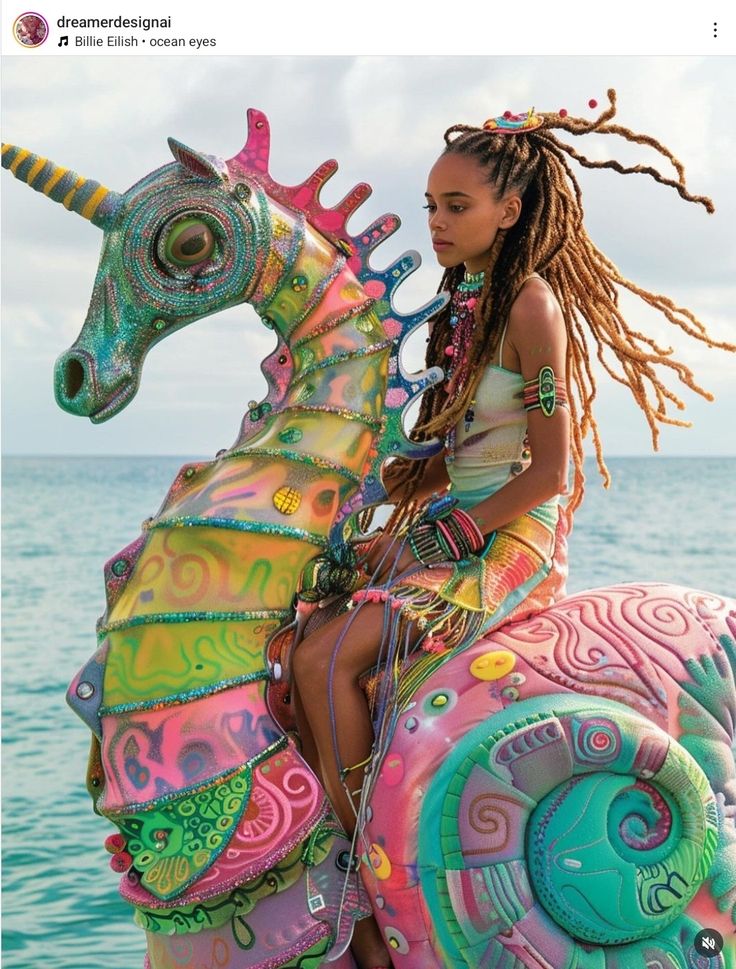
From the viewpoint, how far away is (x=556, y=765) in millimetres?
2881

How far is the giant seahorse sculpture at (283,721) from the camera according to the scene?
9.43 feet

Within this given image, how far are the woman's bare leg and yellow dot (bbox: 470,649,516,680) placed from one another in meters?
0.22

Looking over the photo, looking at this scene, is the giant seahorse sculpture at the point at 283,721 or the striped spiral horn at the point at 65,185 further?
the striped spiral horn at the point at 65,185

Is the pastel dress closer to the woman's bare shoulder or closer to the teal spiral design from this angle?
the woman's bare shoulder

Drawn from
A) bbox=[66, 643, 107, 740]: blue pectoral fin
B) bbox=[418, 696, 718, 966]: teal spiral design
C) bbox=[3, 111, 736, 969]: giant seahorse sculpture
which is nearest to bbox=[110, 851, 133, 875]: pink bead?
bbox=[3, 111, 736, 969]: giant seahorse sculpture

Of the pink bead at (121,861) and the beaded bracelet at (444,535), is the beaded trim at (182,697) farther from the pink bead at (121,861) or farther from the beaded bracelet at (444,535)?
the beaded bracelet at (444,535)

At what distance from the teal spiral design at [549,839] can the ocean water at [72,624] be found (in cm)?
345

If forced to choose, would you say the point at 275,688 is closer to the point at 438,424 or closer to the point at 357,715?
the point at 357,715

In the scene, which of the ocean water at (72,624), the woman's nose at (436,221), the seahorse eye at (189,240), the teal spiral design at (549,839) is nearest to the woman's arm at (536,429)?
the woman's nose at (436,221)

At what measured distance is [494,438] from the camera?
10.4 feet

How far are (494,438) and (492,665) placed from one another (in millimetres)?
533

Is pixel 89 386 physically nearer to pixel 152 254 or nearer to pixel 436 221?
pixel 152 254

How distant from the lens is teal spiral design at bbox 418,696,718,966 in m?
2.86

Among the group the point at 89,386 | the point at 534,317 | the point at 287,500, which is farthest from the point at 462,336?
the point at 89,386
